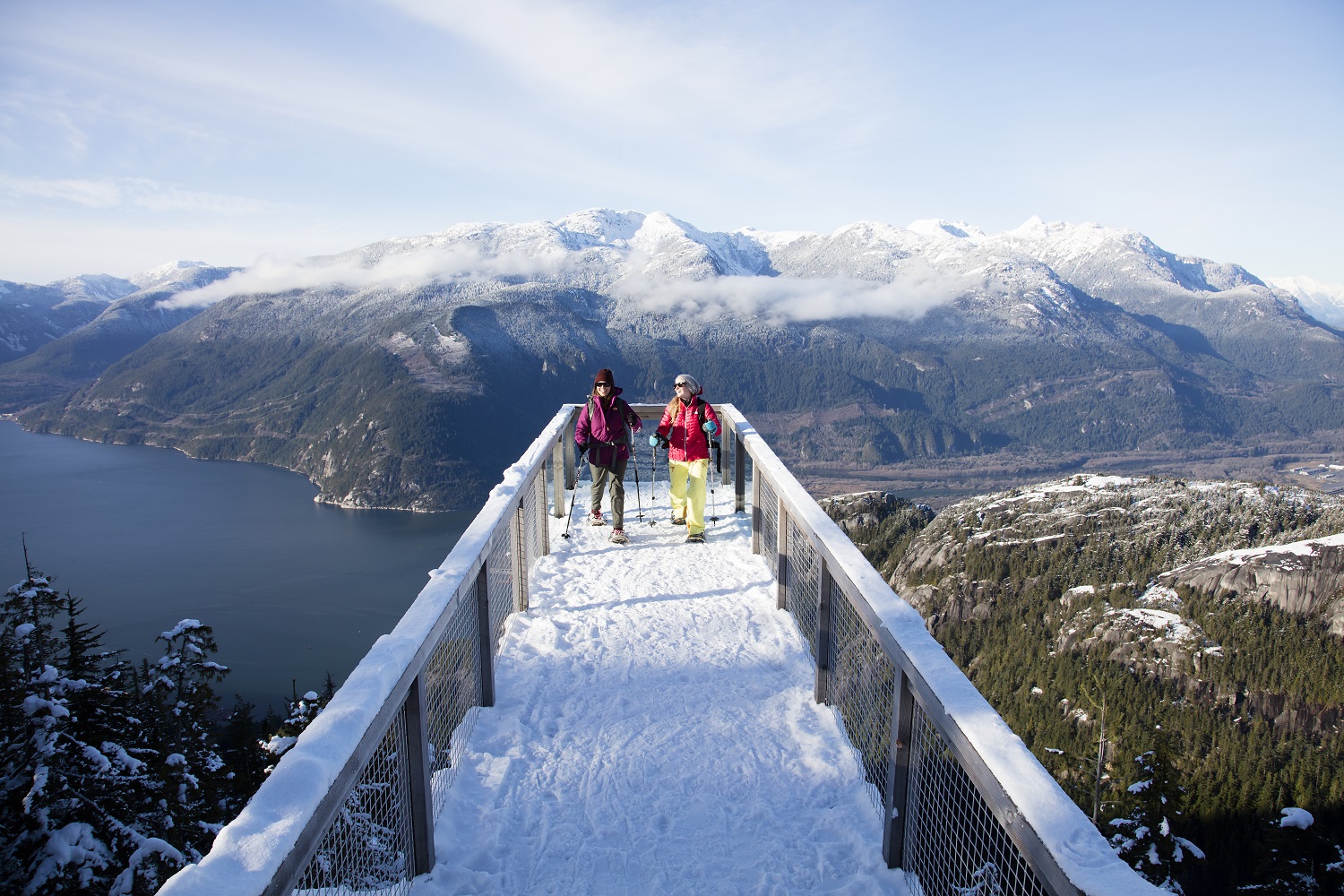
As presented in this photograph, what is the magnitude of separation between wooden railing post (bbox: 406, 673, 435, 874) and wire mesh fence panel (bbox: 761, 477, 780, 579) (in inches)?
160

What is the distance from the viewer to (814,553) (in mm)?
4871

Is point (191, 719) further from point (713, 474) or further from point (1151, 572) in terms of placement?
point (1151, 572)

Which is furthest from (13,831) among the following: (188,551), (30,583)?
(188,551)

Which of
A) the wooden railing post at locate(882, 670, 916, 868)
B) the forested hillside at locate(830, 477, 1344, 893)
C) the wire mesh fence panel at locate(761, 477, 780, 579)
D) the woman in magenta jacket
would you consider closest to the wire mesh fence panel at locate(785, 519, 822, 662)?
the wire mesh fence panel at locate(761, 477, 780, 579)

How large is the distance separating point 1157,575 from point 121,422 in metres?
218

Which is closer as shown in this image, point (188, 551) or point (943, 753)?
point (943, 753)

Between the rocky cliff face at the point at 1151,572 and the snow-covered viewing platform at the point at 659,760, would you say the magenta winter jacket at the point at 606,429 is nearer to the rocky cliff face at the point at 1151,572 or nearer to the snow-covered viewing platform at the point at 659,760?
the snow-covered viewing platform at the point at 659,760

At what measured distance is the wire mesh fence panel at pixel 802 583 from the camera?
5.16m

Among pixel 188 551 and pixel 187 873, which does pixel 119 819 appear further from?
pixel 188 551

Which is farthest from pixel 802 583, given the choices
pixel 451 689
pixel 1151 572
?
pixel 1151 572

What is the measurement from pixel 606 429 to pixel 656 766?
14.3ft

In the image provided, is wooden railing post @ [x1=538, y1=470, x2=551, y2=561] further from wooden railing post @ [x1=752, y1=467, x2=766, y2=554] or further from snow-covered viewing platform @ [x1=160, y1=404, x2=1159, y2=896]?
wooden railing post @ [x1=752, y1=467, x2=766, y2=554]

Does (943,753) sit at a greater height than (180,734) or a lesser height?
greater

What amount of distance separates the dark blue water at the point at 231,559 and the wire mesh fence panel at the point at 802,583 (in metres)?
60.7
